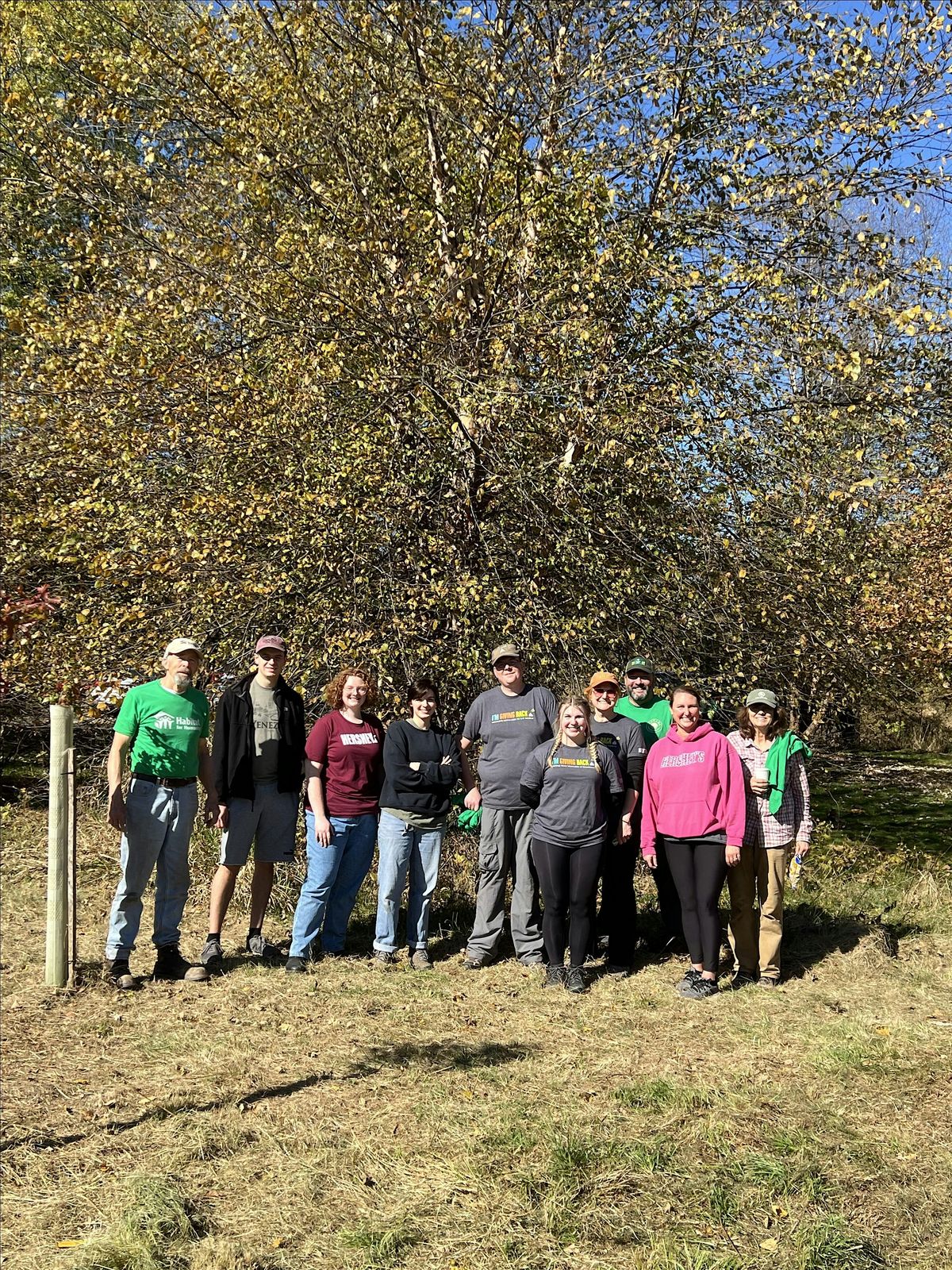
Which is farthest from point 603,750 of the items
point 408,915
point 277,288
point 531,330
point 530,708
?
point 277,288

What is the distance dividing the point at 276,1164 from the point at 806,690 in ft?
29.4

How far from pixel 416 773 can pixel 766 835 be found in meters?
2.04

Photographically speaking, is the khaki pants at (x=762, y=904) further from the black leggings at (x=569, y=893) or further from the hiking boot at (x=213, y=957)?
the hiking boot at (x=213, y=957)

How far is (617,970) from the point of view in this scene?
6.70m

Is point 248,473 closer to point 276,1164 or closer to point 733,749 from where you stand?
point 733,749

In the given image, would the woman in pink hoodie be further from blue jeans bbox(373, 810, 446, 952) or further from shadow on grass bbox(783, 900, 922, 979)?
blue jeans bbox(373, 810, 446, 952)

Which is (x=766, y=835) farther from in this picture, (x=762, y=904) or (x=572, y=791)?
(x=572, y=791)

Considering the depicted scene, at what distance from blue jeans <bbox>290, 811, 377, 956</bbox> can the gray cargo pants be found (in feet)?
2.32

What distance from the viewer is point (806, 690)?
39.1 feet

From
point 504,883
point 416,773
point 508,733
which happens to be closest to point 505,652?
point 508,733

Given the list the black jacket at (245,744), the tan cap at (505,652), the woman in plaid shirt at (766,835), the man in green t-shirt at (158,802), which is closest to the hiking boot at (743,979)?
the woman in plaid shirt at (766,835)

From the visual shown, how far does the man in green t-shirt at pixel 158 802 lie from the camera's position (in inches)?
238

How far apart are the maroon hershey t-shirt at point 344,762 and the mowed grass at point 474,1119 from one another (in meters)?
0.93

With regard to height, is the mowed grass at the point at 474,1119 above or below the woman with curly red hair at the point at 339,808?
below
